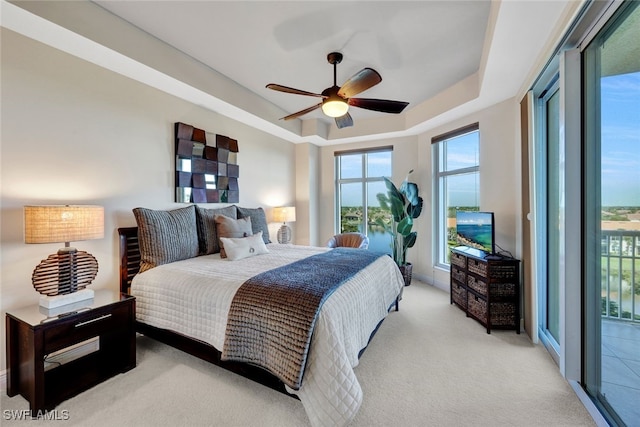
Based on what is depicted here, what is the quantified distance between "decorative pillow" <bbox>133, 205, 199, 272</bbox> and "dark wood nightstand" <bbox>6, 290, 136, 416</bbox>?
42 cm

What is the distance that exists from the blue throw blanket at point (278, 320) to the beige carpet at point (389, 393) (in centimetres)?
32

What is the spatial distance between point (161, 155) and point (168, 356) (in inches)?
81.0

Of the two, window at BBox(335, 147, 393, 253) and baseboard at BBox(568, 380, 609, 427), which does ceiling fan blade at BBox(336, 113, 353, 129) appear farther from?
baseboard at BBox(568, 380, 609, 427)

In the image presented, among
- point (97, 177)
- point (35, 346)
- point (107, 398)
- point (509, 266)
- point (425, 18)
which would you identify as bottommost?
point (107, 398)

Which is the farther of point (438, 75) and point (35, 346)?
point (438, 75)

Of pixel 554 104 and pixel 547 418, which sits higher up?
pixel 554 104

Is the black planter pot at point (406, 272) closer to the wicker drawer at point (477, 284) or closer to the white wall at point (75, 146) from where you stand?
the wicker drawer at point (477, 284)

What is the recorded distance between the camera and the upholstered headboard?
2531 mm

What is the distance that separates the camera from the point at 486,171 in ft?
11.2

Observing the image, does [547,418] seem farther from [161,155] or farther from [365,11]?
[161,155]

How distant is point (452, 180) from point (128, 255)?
14.5 feet

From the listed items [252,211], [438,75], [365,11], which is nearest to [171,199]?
[252,211]

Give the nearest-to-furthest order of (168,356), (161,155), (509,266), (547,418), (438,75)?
Result: (547,418), (168,356), (509,266), (161,155), (438,75)

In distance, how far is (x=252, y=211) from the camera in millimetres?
3857
